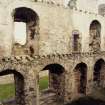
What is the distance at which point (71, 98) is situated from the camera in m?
13.2

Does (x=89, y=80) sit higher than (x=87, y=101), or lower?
higher

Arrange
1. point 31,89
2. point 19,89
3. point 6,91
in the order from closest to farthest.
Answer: point 31,89, point 19,89, point 6,91

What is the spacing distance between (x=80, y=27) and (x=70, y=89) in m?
4.04

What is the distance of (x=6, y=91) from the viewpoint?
15.9 metres

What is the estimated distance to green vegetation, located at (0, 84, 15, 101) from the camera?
48.6 feet

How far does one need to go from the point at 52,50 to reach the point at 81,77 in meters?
3.93

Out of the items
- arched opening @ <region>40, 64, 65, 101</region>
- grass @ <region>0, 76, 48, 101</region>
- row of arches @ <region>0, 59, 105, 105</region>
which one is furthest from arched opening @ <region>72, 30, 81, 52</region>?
grass @ <region>0, 76, 48, 101</region>

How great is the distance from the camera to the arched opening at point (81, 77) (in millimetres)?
14498

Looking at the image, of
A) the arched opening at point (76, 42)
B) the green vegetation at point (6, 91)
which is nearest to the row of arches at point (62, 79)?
the arched opening at point (76, 42)

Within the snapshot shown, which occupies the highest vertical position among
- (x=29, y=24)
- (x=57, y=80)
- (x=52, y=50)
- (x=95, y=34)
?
(x=29, y=24)

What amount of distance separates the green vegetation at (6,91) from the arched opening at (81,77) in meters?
4.68

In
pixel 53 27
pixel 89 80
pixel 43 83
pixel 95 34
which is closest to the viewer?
pixel 53 27

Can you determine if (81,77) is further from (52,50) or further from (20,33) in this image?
(20,33)

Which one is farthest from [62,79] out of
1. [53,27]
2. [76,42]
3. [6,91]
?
[6,91]
